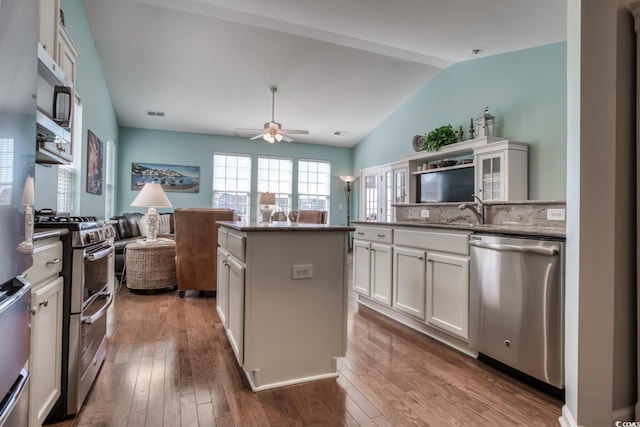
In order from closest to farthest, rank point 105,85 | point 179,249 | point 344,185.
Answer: point 179,249 < point 105,85 < point 344,185

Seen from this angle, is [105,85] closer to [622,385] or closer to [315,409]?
[315,409]

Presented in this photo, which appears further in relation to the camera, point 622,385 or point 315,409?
point 315,409

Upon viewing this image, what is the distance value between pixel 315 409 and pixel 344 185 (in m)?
7.59

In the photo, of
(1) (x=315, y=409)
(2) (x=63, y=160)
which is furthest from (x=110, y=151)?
(1) (x=315, y=409)

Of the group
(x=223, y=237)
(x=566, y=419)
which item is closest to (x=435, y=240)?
(x=566, y=419)

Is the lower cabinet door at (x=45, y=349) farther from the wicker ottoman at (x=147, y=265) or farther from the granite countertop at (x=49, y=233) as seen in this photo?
the wicker ottoman at (x=147, y=265)

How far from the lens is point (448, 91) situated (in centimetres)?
575

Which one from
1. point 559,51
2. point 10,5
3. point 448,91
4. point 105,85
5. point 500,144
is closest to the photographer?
point 10,5

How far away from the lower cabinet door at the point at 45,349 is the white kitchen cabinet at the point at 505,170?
4825 mm

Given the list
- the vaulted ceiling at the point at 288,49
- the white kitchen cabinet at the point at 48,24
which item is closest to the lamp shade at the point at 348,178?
the vaulted ceiling at the point at 288,49

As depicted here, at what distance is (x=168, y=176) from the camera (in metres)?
7.24

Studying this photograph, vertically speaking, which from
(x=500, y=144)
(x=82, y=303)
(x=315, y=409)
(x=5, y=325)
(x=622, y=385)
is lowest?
(x=315, y=409)

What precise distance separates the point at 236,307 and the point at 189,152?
248 inches

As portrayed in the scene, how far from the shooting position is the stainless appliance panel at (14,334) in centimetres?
73
